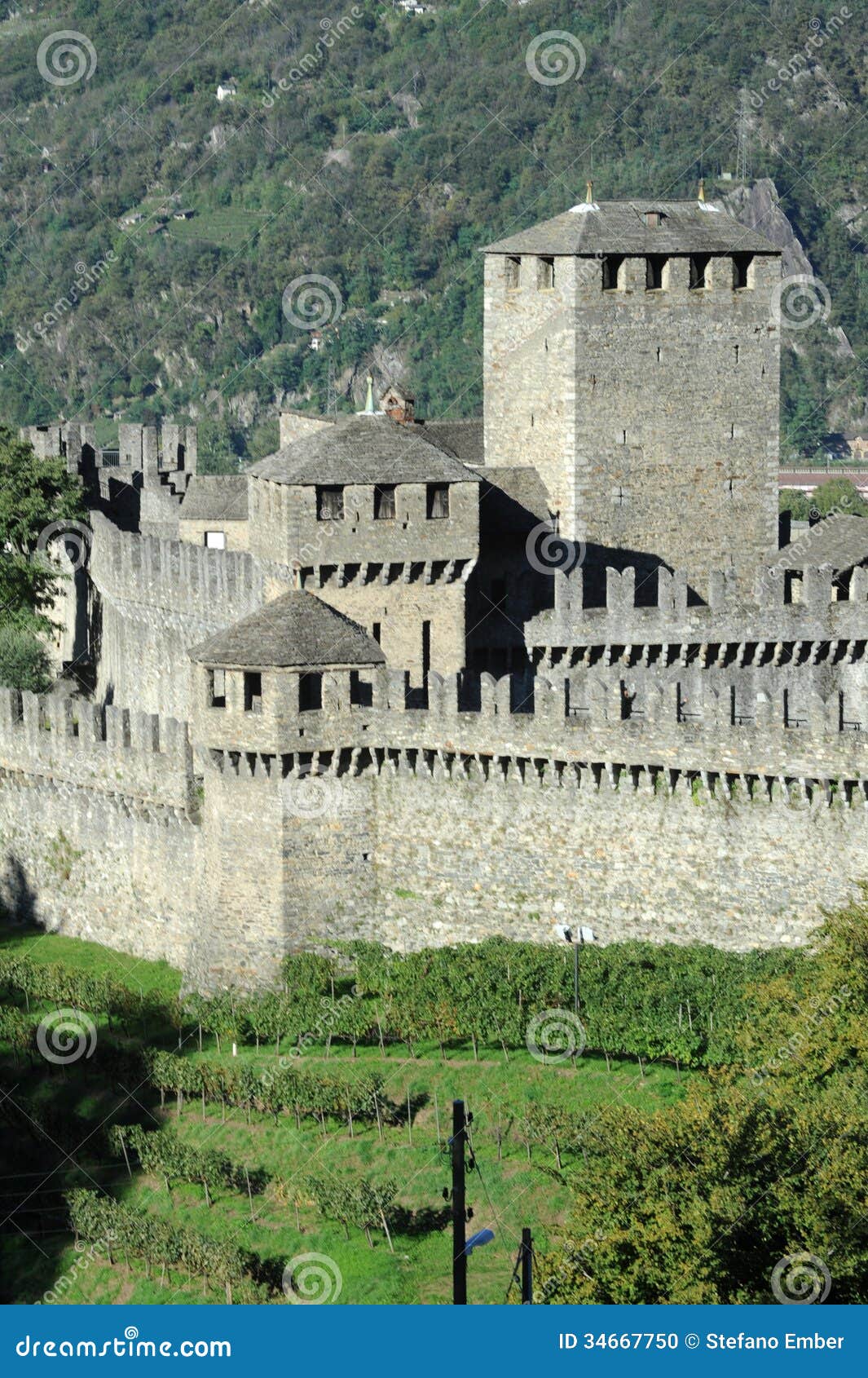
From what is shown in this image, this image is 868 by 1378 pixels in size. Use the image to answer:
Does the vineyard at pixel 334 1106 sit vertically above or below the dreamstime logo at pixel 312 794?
below

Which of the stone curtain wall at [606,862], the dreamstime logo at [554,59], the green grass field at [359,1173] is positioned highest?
the dreamstime logo at [554,59]

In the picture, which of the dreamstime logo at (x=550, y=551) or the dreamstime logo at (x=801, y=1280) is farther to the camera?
the dreamstime logo at (x=550, y=551)

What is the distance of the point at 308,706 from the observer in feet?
156

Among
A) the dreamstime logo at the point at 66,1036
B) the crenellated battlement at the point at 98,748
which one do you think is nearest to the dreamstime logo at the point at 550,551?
the crenellated battlement at the point at 98,748

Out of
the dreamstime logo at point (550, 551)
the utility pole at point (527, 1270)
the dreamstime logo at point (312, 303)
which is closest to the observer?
the utility pole at point (527, 1270)

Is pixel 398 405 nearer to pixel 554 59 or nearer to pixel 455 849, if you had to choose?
pixel 455 849

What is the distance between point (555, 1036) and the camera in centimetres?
4509

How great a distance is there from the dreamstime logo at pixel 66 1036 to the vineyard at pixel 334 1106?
0.03 meters

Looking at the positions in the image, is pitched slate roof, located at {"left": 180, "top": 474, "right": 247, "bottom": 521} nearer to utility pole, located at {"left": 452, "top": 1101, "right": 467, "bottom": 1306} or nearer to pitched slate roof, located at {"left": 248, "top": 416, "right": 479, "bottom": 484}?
pitched slate roof, located at {"left": 248, "top": 416, "right": 479, "bottom": 484}

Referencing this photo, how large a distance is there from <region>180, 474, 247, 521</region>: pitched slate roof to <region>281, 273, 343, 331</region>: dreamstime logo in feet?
208
